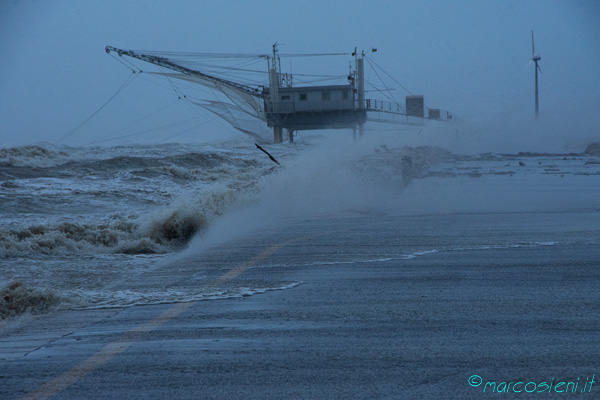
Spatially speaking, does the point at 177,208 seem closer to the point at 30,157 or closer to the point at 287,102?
the point at 30,157

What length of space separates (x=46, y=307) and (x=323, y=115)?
4617 centimetres

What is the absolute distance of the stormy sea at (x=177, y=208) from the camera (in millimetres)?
5743

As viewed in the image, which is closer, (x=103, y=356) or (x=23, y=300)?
(x=103, y=356)

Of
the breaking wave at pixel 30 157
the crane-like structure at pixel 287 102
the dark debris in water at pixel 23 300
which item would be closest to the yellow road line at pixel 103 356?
the dark debris in water at pixel 23 300

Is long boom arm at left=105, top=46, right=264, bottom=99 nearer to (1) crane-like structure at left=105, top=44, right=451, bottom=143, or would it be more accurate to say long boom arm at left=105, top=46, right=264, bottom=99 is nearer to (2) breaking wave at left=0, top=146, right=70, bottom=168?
(1) crane-like structure at left=105, top=44, right=451, bottom=143

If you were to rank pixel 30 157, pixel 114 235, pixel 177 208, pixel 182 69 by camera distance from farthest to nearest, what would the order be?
1. pixel 182 69
2. pixel 30 157
3. pixel 177 208
4. pixel 114 235

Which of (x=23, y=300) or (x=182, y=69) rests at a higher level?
(x=182, y=69)

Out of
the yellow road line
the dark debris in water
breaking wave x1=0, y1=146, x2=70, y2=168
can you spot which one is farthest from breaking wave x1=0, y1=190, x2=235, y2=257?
breaking wave x1=0, y1=146, x2=70, y2=168

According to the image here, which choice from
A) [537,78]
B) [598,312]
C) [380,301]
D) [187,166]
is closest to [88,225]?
[380,301]

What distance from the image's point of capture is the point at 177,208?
970cm

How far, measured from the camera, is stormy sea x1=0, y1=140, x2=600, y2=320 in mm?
5743

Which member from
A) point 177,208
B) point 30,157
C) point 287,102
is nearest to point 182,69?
point 287,102

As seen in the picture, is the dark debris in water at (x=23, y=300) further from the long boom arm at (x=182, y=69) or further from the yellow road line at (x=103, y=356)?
the long boom arm at (x=182, y=69)

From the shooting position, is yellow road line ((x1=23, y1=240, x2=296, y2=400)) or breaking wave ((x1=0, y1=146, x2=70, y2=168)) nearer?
yellow road line ((x1=23, y1=240, x2=296, y2=400))
